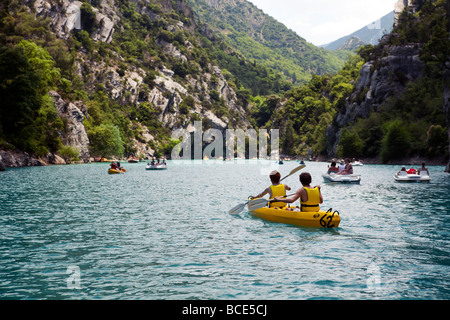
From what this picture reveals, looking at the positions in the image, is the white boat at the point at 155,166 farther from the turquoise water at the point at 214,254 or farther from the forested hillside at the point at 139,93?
the turquoise water at the point at 214,254

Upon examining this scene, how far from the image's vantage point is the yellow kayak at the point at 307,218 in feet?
50.2

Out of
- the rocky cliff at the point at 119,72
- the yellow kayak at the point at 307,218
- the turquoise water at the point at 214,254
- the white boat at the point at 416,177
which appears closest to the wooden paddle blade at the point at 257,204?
the turquoise water at the point at 214,254

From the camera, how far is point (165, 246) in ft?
41.8

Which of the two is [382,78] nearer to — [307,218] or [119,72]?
[119,72]

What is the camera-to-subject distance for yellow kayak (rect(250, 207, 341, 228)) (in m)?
15.3

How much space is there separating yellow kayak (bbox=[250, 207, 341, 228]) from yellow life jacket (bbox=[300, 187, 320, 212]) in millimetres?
305

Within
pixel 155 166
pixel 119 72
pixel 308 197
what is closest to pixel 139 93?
pixel 119 72

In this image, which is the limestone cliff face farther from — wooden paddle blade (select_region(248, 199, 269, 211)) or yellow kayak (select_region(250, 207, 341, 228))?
yellow kayak (select_region(250, 207, 341, 228))

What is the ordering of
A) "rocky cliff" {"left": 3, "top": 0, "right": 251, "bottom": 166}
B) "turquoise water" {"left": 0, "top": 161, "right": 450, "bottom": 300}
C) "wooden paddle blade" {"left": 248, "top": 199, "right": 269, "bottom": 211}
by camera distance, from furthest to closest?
1. "rocky cliff" {"left": 3, "top": 0, "right": 251, "bottom": 166}
2. "wooden paddle blade" {"left": 248, "top": 199, "right": 269, "bottom": 211}
3. "turquoise water" {"left": 0, "top": 161, "right": 450, "bottom": 300}

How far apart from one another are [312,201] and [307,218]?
70cm

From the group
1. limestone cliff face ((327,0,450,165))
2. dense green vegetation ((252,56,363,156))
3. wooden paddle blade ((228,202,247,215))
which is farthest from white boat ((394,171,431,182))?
dense green vegetation ((252,56,363,156))
